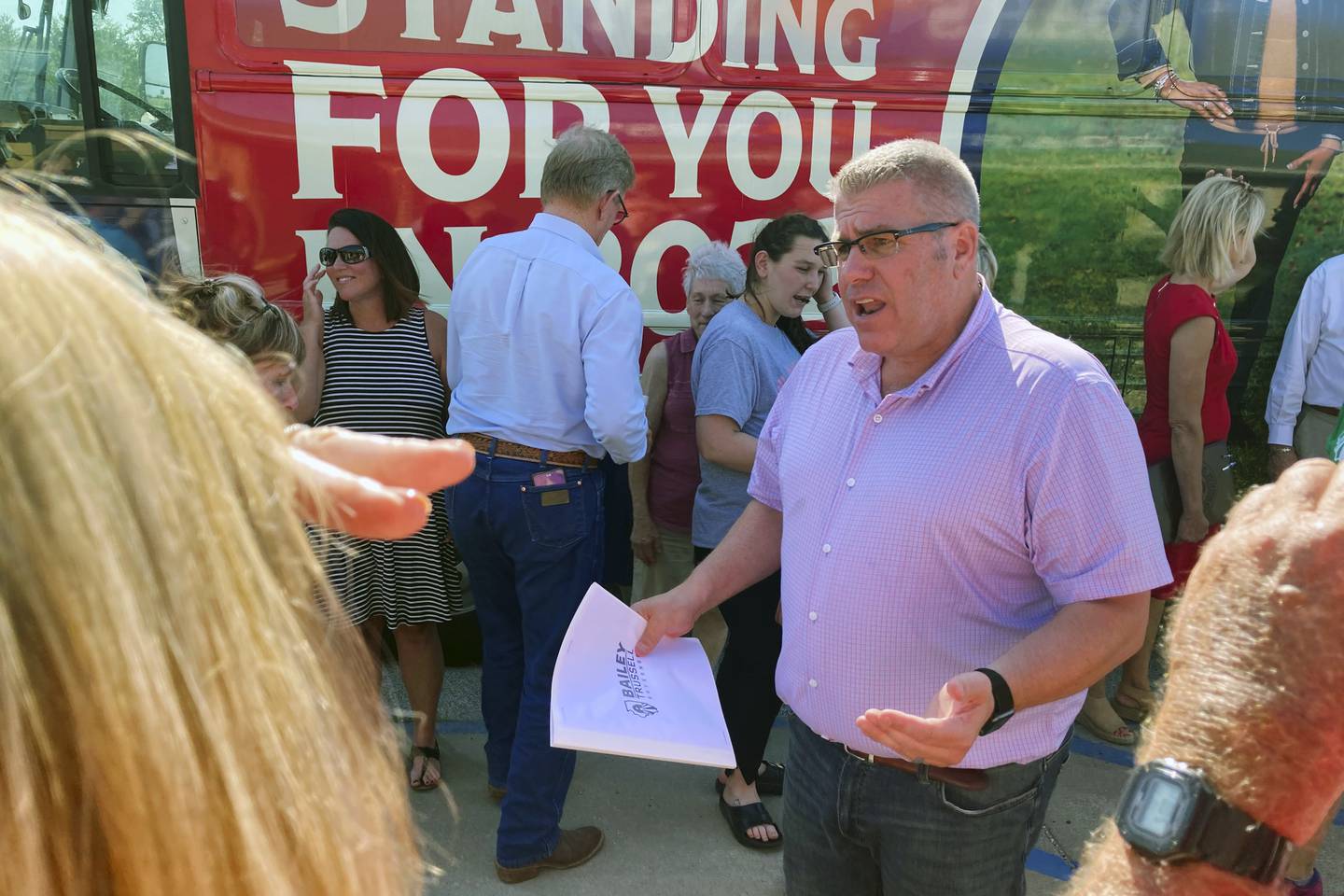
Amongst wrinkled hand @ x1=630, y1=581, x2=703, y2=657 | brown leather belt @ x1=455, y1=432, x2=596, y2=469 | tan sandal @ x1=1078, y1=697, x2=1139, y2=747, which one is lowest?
tan sandal @ x1=1078, y1=697, x2=1139, y2=747

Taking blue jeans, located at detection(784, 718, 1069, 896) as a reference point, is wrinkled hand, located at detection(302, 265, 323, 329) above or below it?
above

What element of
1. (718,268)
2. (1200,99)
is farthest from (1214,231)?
(718,268)

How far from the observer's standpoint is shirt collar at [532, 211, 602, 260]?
127 inches

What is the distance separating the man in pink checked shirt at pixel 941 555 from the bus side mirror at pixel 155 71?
3028 mm

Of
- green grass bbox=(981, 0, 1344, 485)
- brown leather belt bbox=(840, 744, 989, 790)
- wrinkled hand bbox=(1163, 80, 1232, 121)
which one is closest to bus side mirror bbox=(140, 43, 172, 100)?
green grass bbox=(981, 0, 1344, 485)

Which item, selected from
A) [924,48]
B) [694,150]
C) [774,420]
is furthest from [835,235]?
[924,48]

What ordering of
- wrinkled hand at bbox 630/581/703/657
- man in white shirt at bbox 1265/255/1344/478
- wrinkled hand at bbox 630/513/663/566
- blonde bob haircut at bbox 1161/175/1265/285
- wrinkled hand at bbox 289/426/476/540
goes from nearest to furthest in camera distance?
wrinkled hand at bbox 289/426/476/540 < wrinkled hand at bbox 630/581/703/657 < blonde bob haircut at bbox 1161/175/1265/285 < wrinkled hand at bbox 630/513/663/566 < man in white shirt at bbox 1265/255/1344/478

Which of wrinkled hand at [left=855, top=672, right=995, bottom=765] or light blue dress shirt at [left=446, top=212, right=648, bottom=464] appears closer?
wrinkled hand at [left=855, top=672, right=995, bottom=765]

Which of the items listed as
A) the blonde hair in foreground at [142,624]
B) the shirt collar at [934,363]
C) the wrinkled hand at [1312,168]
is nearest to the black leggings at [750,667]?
the shirt collar at [934,363]

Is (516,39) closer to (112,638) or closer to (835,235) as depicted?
(835,235)

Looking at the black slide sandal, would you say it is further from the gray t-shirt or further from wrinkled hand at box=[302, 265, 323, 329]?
wrinkled hand at box=[302, 265, 323, 329]

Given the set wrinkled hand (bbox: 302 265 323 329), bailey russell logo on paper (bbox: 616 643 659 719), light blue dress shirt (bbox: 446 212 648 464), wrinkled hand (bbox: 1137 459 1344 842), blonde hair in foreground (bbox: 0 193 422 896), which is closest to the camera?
blonde hair in foreground (bbox: 0 193 422 896)

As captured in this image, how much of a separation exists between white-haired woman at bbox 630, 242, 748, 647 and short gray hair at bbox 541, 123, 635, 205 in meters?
0.75

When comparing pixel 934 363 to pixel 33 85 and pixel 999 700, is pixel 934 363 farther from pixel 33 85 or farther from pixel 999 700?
pixel 33 85
